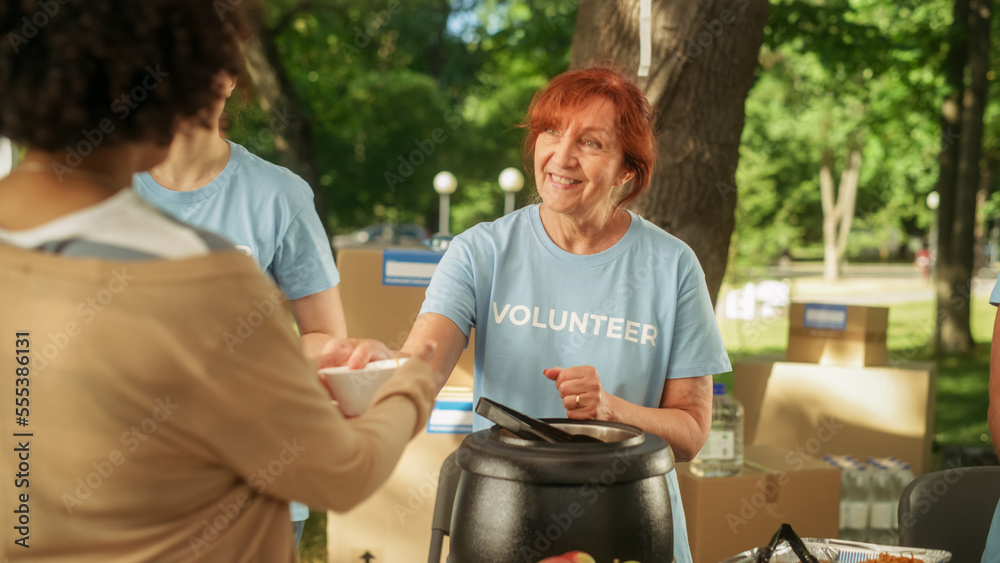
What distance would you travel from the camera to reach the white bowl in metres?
1.14

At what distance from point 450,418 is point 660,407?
3.34ft

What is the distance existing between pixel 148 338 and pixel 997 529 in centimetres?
182

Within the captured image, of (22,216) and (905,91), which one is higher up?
(905,91)

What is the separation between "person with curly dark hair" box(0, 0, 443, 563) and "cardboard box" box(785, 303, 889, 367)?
373 centimetres

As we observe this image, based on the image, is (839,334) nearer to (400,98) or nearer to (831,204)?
(400,98)

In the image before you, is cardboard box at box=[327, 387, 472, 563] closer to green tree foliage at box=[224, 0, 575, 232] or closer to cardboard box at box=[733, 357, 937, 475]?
cardboard box at box=[733, 357, 937, 475]

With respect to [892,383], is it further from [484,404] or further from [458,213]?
[458,213]

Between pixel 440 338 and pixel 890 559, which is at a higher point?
pixel 440 338

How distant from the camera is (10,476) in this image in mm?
885

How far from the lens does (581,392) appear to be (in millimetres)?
1684

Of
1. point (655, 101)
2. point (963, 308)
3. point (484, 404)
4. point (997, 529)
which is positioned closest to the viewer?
point (484, 404)

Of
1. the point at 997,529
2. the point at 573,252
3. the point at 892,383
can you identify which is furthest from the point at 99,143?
the point at 892,383

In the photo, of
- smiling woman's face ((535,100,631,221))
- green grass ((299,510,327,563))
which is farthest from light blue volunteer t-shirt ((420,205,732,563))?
green grass ((299,510,327,563))

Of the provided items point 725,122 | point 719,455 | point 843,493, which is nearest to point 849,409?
point 843,493
